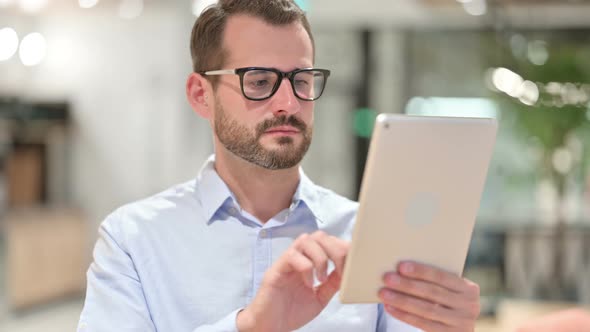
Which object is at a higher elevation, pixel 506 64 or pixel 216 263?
pixel 506 64

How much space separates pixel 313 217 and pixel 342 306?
0.61 feet

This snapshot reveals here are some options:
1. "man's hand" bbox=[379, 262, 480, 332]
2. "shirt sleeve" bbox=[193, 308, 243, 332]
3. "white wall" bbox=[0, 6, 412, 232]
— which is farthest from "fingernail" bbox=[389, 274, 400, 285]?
"white wall" bbox=[0, 6, 412, 232]

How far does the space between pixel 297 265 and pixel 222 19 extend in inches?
23.3

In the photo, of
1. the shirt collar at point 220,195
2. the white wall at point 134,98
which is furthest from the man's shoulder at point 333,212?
the white wall at point 134,98

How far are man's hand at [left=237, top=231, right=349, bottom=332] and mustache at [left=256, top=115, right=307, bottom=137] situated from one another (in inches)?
11.3

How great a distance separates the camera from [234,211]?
61.1 inches

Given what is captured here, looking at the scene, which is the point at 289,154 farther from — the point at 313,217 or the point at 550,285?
the point at 550,285

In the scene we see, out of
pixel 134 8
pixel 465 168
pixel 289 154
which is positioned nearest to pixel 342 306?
pixel 289 154

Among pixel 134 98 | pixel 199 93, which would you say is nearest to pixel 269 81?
pixel 199 93

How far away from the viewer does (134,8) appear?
299 inches

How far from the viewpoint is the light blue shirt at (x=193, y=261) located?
144cm

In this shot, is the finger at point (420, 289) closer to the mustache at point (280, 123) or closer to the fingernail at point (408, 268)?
the fingernail at point (408, 268)

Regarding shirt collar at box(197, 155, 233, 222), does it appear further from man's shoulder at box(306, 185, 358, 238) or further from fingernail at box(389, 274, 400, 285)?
fingernail at box(389, 274, 400, 285)

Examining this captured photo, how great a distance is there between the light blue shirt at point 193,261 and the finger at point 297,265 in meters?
0.33
